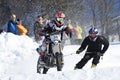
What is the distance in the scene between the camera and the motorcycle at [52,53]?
14.5m

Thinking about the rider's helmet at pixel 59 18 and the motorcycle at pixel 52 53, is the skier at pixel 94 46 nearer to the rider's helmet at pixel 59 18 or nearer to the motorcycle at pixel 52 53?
the motorcycle at pixel 52 53

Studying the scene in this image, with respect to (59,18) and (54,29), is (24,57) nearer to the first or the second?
(54,29)

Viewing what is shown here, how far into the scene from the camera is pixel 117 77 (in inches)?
425

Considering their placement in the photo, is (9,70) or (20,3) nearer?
(9,70)

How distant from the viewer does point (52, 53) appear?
1472 cm

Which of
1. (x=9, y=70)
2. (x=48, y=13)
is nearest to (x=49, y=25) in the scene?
(x=9, y=70)

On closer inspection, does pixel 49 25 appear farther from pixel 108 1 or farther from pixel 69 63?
pixel 108 1

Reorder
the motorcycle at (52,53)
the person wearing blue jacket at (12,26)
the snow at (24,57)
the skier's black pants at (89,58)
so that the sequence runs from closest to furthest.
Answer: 1. the motorcycle at (52,53)
2. the skier's black pants at (89,58)
3. the snow at (24,57)
4. the person wearing blue jacket at (12,26)

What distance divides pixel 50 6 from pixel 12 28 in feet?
40.0

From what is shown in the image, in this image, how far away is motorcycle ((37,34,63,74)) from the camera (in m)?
14.5

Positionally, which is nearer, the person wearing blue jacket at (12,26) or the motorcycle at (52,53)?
the motorcycle at (52,53)

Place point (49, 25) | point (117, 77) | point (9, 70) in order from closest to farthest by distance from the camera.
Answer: point (117, 77)
point (49, 25)
point (9, 70)

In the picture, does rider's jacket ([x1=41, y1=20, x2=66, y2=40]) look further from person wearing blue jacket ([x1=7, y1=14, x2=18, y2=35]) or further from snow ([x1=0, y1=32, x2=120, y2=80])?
person wearing blue jacket ([x1=7, y1=14, x2=18, y2=35])

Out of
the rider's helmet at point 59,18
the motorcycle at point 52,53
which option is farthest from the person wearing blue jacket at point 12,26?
the rider's helmet at point 59,18
